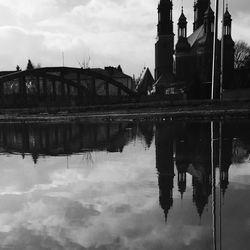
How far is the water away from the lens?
379cm

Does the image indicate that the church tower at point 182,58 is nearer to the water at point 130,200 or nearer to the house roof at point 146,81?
the house roof at point 146,81

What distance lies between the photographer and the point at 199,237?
147 inches

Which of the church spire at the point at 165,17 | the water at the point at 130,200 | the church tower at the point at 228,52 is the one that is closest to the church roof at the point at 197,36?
the church tower at the point at 228,52

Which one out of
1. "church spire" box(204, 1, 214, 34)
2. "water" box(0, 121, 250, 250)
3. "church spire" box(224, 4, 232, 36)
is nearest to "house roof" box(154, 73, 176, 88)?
"church spire" box(204, 1, 214, 34)

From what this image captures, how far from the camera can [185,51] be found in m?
69.0

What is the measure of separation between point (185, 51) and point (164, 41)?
619cm

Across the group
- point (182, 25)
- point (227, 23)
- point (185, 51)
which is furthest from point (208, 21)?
point (182, 25)

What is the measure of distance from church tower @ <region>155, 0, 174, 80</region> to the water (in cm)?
6512

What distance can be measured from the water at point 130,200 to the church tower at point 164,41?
65.1 m

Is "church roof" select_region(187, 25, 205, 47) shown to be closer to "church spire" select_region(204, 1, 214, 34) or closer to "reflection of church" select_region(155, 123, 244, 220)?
"church spire" select_region(204, 1, 214, 34)

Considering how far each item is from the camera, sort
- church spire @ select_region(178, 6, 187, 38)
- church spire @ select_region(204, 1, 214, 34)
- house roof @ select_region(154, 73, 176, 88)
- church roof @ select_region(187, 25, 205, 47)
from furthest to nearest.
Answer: church spire @ select_region(178, 6, 187, 38), house roof @ select_region(154, 73, 176, 88), church roof @ select_region(187, 25, 205, 47), church spire @ select_region(204, 1, 214, 34)

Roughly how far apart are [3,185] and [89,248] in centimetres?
366

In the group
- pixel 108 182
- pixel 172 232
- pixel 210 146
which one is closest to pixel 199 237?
pixel 172 232

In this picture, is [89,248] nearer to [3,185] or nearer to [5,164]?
[3,185]
